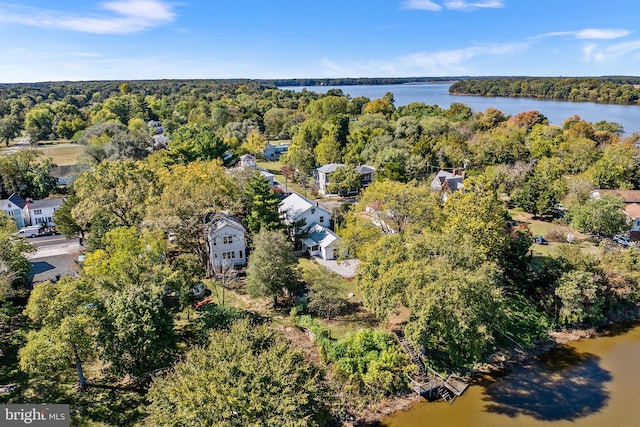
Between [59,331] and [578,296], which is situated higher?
[59,331]

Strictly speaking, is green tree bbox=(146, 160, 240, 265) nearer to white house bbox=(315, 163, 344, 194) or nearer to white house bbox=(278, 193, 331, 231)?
white house bbox=(278, 193, 331, 231)

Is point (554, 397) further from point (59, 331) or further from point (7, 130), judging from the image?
point (7, 130)

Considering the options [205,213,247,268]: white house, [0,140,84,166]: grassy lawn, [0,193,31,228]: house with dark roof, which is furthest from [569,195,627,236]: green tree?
[0,140,84,166]: grassy lawn

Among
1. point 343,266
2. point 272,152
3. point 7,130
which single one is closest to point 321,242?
point 343,266

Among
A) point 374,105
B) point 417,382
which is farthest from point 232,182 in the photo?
point 374,105

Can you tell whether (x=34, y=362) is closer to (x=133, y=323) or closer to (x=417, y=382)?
(x=133, y=323)

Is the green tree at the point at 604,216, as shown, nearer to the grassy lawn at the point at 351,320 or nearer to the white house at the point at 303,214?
the grassy lawn at the point at 351,320
